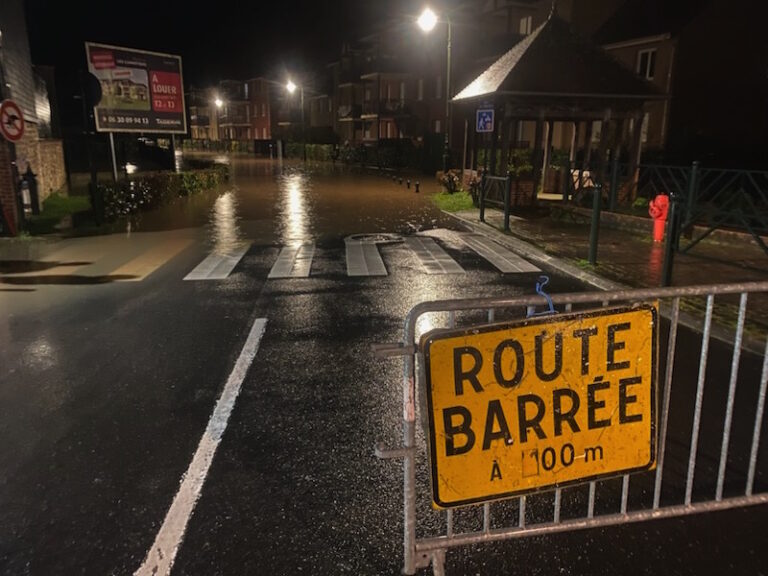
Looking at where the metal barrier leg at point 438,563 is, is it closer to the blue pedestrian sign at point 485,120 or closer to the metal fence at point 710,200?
the metal fence at point 710,200

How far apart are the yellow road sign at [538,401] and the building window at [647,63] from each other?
29376mm

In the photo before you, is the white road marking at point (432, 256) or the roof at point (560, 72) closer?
the white road marking at point (432, 256)

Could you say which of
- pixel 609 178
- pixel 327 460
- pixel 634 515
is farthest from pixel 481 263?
pixel 609 178

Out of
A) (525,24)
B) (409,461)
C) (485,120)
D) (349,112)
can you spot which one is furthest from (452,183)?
(349,112)

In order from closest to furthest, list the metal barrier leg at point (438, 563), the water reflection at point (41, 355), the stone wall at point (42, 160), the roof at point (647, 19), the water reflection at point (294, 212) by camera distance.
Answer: the metal barrier leg at point (438, 563)
the water reflection at point (41, 355)
the water reflection at point (294, 212)
the stone wall at point (42, 160)
the roof at point (647, 19)

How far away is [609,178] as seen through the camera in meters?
17.7

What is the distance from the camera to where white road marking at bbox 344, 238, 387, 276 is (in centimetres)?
1002

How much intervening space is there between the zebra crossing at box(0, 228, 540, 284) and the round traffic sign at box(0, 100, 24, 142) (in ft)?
8.19

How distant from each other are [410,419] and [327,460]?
1456 mm

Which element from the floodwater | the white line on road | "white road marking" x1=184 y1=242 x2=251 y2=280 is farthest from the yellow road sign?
the floodwater

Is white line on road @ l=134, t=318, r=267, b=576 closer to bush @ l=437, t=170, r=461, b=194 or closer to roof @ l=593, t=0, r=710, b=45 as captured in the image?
bush @ l=437, t=170, r=461, b=194

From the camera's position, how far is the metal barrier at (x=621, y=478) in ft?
9.52

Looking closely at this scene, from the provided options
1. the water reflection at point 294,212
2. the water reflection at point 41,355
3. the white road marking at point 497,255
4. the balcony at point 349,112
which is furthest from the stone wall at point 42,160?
the balcony at point 349,112

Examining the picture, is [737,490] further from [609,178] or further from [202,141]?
[202,141]
